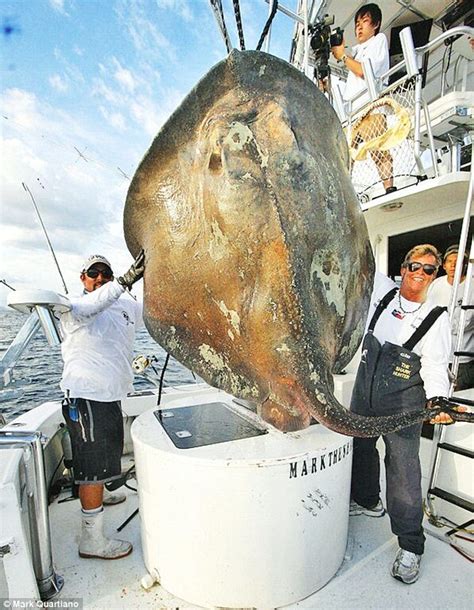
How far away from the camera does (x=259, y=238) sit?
4.33 ft

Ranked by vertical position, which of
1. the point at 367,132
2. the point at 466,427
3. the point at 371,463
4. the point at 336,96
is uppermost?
the point at 336,96

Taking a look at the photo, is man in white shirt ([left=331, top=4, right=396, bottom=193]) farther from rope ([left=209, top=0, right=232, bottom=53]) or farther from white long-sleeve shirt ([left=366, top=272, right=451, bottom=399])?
rope ([left=209, top=0, right=232, bottom=53])

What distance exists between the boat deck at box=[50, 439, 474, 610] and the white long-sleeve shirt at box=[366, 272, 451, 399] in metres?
1.15

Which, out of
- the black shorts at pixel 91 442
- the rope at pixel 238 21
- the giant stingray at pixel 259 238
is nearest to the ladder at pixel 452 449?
the giant stingray at pixel 259 238

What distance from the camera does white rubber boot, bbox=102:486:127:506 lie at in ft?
11.1

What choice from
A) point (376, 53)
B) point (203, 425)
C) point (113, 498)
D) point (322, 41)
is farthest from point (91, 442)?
point (376, 53)

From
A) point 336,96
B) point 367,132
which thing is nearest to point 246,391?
point 367,132

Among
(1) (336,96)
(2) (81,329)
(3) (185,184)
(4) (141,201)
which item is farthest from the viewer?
(1) (336,96)

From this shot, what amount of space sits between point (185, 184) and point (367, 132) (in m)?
3.69

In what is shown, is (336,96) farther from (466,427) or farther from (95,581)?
(95,581)

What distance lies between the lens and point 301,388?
1.32 meters

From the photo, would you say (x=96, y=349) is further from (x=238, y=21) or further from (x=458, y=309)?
(x=458, y=309)

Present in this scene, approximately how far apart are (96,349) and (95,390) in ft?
1.00

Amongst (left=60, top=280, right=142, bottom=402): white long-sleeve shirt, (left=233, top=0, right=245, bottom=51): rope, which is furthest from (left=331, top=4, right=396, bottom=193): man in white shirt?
(left=60, top=280, right=142, bottom=402): white long-sleeve shirt
